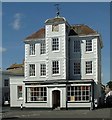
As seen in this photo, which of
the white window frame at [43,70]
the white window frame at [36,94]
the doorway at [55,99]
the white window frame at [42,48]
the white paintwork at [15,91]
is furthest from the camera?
the white paintwork at [15,91]

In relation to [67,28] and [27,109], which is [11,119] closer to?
[27,109]

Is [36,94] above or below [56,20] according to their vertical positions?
below

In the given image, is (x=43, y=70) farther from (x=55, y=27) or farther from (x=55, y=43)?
(x=55, y=27)

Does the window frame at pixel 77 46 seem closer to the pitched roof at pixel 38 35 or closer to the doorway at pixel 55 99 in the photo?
the pitched roof at pixel 38 35

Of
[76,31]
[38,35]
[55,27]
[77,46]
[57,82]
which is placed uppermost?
[55,27]

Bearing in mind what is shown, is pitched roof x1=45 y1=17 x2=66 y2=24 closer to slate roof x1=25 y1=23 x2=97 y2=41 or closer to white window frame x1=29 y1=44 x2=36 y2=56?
slate roof x1=25 y1=23 x2=97 y2=41

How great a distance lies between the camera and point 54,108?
139ft

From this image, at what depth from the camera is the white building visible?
1614 inches

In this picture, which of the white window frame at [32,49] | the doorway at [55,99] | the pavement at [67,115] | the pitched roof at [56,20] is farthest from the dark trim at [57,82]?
the pitched roof at [56,20]

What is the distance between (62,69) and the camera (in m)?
42.2

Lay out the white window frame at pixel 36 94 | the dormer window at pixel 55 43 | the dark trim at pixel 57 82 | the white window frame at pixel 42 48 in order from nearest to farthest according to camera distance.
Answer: the dark trim at pixel 57 82
the white window frame at pixel 36 94
the dormer window at pixel 55 43
the white window frame at pixel 42 48

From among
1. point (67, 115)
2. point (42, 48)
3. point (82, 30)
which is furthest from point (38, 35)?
point (67, 115)

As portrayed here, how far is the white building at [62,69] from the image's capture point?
41.0 metres

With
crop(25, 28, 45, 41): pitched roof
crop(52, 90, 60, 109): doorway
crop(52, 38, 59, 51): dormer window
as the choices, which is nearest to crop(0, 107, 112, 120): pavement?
crop(52, 90, 60, 109): doorway
